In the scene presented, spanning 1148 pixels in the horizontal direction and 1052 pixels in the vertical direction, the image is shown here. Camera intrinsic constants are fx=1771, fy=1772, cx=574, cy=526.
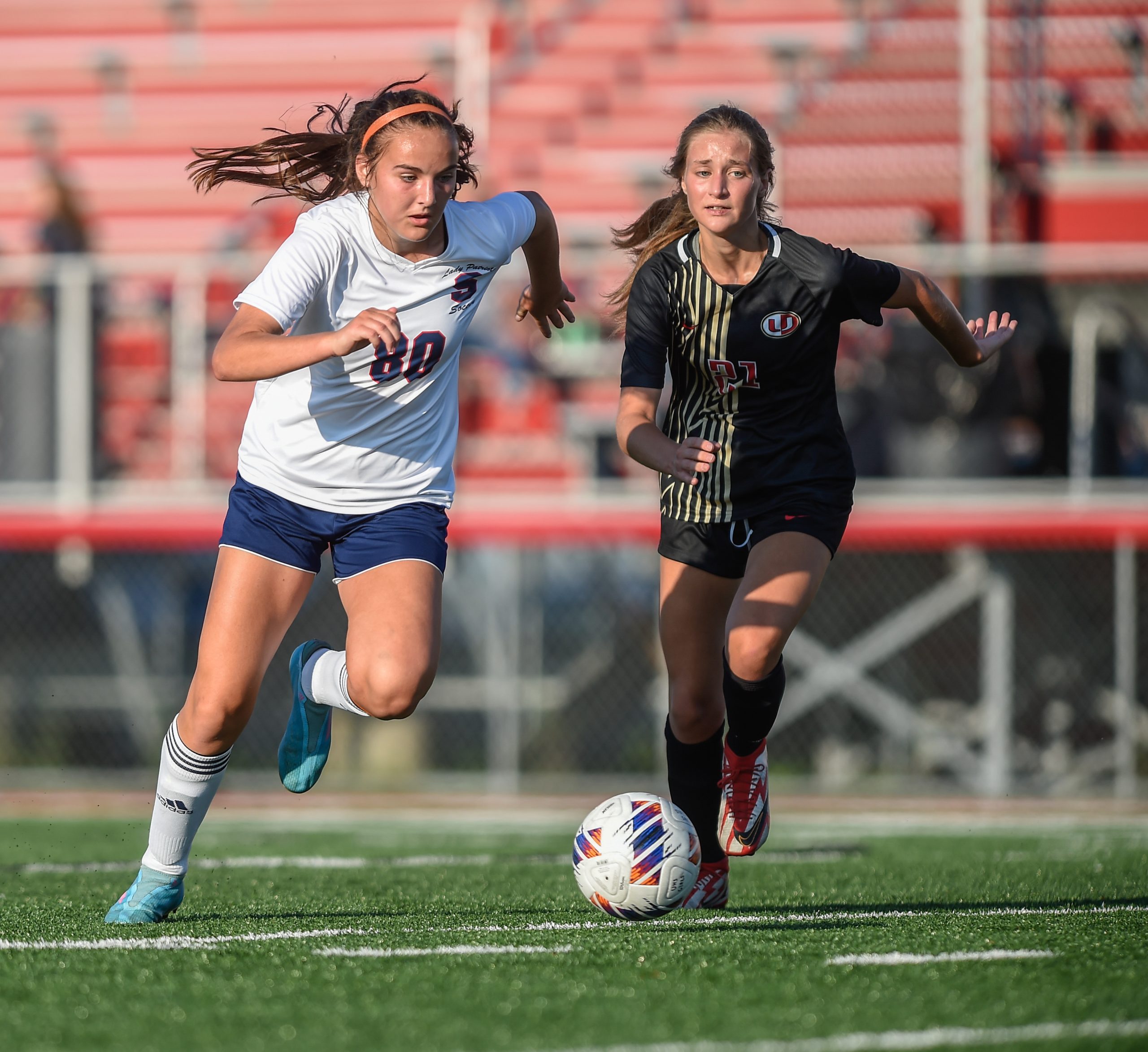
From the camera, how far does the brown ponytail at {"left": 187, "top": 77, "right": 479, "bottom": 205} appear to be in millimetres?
4742

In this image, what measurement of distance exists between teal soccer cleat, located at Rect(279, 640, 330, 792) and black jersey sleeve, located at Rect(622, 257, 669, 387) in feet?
3.96

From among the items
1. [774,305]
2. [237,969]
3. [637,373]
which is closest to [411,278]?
[637,373]

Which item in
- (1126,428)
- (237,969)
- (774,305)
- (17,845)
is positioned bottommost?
(17,845)

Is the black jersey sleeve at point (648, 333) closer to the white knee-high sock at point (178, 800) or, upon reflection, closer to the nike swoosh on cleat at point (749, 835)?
the nike swoosh on cleat at point (749, 835)

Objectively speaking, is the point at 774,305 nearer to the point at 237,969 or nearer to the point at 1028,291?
the point at 237,969

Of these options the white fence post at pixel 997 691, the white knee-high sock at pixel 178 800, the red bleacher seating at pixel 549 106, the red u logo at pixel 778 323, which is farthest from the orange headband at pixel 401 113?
the white fence post at pixel 997 691

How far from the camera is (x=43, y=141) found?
15195 mm

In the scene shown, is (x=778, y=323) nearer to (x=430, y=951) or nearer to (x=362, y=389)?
(x=362, y=389)

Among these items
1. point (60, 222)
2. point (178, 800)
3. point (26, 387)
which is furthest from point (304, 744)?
point (60, 222)

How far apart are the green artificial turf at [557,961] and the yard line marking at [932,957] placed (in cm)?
5

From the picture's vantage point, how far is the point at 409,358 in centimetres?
479

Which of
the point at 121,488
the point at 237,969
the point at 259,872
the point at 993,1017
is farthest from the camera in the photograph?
the point at 121,488

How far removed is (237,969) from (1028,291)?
24.8 feet

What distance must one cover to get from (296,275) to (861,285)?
1613 millimetres
